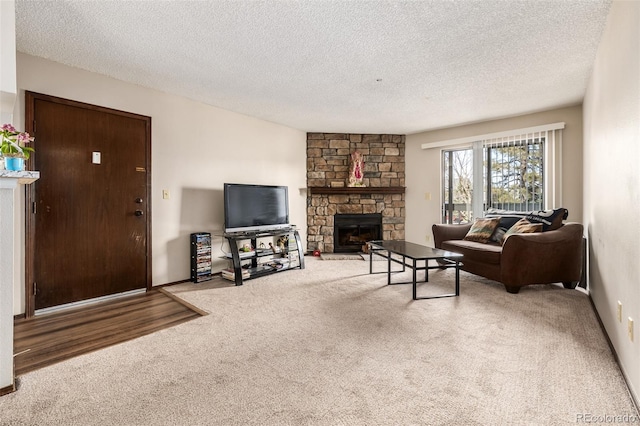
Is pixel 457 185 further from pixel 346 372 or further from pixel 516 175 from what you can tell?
pixel 346 372

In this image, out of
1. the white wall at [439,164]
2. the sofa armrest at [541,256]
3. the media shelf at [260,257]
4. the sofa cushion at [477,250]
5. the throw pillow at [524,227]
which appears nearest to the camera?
the sofa armrest at [541,256]

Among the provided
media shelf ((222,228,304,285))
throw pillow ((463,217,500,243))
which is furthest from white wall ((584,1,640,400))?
media shelf ((222,228,304,285))

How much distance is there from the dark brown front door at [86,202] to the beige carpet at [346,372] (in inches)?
47.8

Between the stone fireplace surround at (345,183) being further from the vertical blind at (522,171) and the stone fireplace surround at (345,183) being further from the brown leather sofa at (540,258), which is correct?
the brown leather sofa at (540,258)

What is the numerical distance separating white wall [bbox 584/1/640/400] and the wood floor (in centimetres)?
294

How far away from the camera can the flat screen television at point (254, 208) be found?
4.07 m

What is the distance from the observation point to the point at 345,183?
5.83 m

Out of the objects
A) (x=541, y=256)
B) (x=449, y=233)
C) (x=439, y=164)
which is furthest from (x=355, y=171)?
(x=541, y=256)

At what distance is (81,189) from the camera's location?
121 inches

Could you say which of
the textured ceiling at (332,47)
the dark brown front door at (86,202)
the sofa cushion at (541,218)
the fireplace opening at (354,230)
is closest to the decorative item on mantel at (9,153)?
the textured ceiling at (332,47)

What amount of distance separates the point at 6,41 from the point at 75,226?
170 cm

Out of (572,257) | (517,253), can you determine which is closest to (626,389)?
(517,253)

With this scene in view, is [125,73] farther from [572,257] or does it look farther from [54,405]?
[572,257]

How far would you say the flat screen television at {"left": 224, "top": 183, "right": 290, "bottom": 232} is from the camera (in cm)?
407
